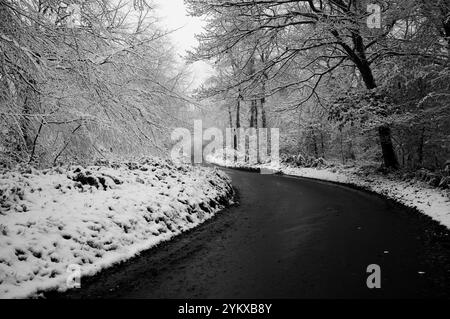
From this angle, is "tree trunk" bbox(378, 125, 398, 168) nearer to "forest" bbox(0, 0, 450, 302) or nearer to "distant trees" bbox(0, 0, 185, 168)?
"forest" bbox(0, 0, 450, 302)

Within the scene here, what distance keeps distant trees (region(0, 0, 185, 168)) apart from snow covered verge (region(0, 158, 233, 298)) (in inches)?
32.1

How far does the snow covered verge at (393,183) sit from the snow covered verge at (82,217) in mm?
5954

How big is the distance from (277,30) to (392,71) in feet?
15.5

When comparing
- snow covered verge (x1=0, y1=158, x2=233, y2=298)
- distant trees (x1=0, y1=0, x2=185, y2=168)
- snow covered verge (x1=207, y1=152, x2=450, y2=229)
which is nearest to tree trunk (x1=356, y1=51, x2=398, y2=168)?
snow covered verge (x1=207, y1=152, x2=450, y2=229)

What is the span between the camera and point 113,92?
5.78 metres

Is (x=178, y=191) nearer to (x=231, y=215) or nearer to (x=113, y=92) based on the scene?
(x=231, y=215)

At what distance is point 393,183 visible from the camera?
1220 cm

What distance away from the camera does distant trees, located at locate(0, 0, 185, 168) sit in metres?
4.43

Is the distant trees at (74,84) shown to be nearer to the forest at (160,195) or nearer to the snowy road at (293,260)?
the forest at (160,195)

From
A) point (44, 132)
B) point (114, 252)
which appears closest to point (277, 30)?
point (44, 132)

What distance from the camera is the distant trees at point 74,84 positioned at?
4.43 m

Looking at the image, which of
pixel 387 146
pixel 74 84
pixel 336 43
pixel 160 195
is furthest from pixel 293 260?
pixel 387 146

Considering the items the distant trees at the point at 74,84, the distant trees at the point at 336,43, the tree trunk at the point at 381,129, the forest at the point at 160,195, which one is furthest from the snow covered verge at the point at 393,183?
the distant trees at the point at 74,84
